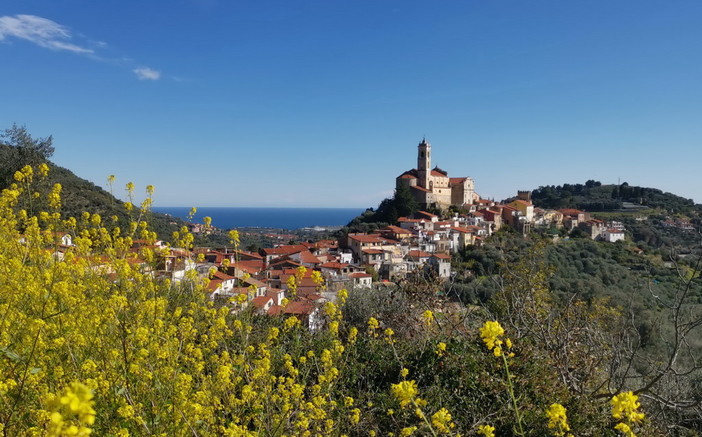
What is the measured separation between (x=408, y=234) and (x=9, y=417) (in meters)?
49.7

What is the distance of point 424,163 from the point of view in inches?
2793

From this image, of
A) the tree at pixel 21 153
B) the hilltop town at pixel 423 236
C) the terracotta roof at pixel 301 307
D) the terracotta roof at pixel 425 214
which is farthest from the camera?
the terracotta roof at pixel 425 214

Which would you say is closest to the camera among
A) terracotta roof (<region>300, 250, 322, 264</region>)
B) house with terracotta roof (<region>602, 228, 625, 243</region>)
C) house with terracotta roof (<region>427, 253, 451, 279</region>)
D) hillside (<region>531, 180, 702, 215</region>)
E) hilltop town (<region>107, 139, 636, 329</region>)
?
hilltop town (<region>107, 139, 636, 329</region>)

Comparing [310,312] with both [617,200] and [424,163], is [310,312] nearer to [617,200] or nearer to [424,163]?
[424,163]

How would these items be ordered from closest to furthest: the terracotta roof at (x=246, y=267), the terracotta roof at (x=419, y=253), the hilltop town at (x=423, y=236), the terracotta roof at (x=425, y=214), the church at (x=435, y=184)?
the terracotta roof at (x=246, y=267), the hilltop town at (x=423, y=236), the terracotta roof at (x=419, y=253), the terracotta roof at (x=425, y=214), the church at (x=435, y=184)

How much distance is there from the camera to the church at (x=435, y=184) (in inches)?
2736

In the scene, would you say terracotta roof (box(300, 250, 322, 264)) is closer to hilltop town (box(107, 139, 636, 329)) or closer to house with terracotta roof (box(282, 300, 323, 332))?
hilltop town (box(107, 139, 636, 329))

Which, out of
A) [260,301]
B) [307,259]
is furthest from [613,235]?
[260,301]

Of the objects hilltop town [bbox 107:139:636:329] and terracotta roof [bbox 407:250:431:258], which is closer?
hilltop town [bbox 107:139:636:329]

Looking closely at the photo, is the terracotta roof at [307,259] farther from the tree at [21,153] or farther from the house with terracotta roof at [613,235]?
the house with terracotta roof at [613,235]

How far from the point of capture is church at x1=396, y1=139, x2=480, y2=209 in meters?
69.5

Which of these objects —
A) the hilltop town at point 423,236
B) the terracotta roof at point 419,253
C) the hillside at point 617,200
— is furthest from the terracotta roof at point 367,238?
the hillside at point 617,200

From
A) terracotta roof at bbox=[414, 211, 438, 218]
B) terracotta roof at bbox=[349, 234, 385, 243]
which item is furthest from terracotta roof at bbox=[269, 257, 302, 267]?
terracotta roof at bbox=[414, 211, 438, 218]

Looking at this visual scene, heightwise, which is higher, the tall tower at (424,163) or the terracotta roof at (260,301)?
the tall tower at (424,163)
